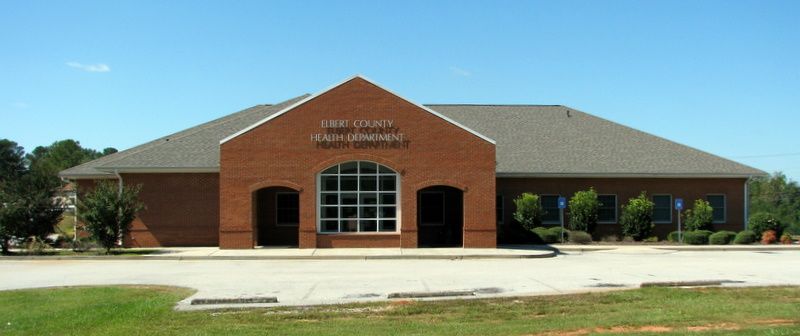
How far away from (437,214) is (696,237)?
10.8m

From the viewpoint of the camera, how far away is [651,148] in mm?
37031

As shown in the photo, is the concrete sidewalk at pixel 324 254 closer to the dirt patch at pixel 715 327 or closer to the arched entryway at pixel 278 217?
the arched entryway at pixel 278 217

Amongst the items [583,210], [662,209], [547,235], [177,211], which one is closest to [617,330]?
[547,235]

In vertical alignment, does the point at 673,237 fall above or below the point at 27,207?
below

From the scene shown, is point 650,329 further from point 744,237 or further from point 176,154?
point 744,237

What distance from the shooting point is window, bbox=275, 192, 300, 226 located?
1220 inches

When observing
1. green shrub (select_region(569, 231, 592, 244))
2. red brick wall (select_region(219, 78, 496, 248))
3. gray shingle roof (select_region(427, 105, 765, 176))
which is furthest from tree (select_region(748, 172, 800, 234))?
red brick wall (select_region(219, 78, 496, 248))

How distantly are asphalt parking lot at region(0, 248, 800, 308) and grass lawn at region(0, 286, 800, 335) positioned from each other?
1263 mm

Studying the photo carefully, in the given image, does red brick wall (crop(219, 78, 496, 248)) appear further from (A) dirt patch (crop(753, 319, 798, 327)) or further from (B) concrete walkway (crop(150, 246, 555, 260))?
(A) dirt patch (crop(753, 319, 798, 327))

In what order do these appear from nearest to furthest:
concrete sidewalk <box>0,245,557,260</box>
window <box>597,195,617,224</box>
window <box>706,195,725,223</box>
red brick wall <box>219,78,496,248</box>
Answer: concrete sidewalk <box>0,245,557,260</box>, red brick wall <box>219,78,496,248</box>, window <box>597,195,617,224</box>, window <box>706,195,725,223</box>

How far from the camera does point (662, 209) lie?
34844 millimetres

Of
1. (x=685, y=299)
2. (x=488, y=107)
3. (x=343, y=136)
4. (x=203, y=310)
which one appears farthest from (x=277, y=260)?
(x=488, y=107)

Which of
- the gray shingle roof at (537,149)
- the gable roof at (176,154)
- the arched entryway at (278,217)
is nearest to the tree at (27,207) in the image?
the gable roof at (176,154)

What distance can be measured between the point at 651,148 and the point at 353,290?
24.7 meters
